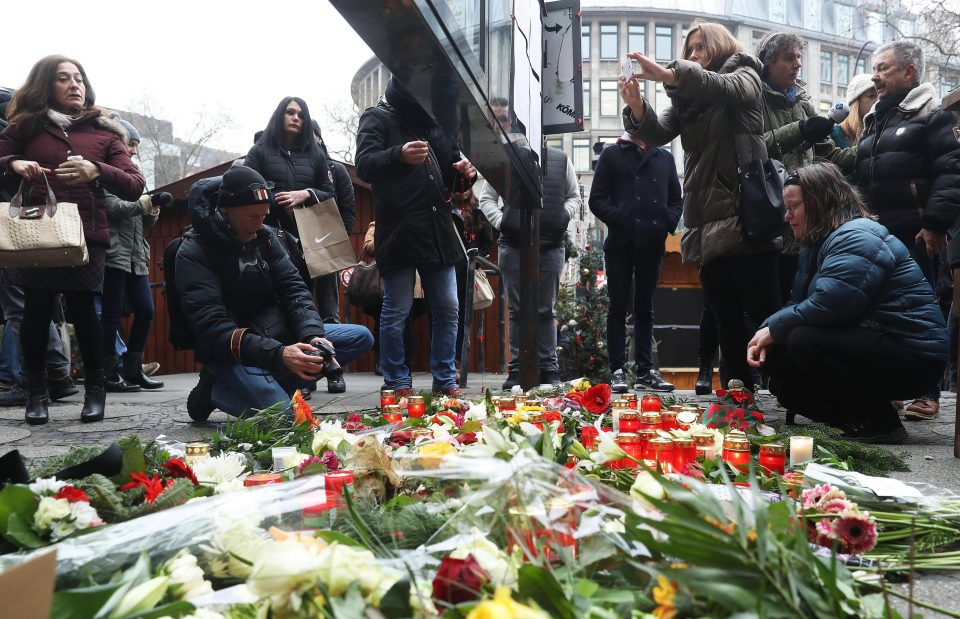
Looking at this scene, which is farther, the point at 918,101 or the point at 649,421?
the point at 918,101

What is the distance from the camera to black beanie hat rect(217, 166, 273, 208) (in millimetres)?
4062

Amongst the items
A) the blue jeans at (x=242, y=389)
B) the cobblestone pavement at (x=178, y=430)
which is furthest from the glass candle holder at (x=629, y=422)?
the blue jeans at (x=242, y=389)

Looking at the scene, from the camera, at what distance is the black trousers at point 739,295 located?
4.73 meters

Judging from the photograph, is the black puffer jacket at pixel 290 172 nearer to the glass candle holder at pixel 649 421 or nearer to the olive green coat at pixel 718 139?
the olive green coat at pixel 718 139

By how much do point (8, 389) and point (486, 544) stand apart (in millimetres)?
5892

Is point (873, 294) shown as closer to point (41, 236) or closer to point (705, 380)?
point (705, 380)

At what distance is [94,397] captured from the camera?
4.54 meters

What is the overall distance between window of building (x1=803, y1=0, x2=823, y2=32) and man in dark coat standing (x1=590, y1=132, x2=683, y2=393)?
52.5 m

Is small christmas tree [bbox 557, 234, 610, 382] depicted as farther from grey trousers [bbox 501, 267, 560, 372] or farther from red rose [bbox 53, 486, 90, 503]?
red rose [bbox 53, 486, 90, 503]

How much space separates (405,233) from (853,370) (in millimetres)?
2561

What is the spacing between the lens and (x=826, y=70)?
2008 inches

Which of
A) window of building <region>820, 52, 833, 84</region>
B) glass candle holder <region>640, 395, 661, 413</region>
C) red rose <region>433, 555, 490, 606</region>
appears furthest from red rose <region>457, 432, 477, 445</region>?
window of building <region>820, 52, 833, 84</region>

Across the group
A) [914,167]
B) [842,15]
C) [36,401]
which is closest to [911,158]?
[914,167]

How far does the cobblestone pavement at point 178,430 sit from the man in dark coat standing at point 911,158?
0.95 m
